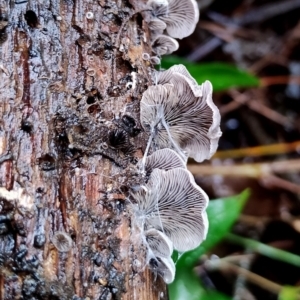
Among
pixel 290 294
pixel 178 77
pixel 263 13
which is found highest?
pixel 263 13

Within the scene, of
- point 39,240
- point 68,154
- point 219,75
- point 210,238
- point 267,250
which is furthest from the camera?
point 267,250

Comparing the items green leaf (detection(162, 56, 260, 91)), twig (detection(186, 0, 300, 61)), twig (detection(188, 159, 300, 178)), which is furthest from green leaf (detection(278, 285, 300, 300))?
twig (detection(186, 0, 300, 61))

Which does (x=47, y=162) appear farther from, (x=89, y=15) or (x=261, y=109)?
(x=261, y=109)

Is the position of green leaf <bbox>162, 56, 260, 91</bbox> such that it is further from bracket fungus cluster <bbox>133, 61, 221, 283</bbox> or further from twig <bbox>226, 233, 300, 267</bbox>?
bracket fungus cluster <bbox>133, 61, 221, 283</bbox>

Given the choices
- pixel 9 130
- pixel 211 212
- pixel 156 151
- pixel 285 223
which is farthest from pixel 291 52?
pixel 9 130

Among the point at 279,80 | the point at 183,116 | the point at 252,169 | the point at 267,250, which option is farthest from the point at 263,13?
the point at 183,116

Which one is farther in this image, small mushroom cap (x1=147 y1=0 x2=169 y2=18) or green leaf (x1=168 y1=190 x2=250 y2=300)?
green leaf (x1=168 y1=190 x2=250 y2=300)
